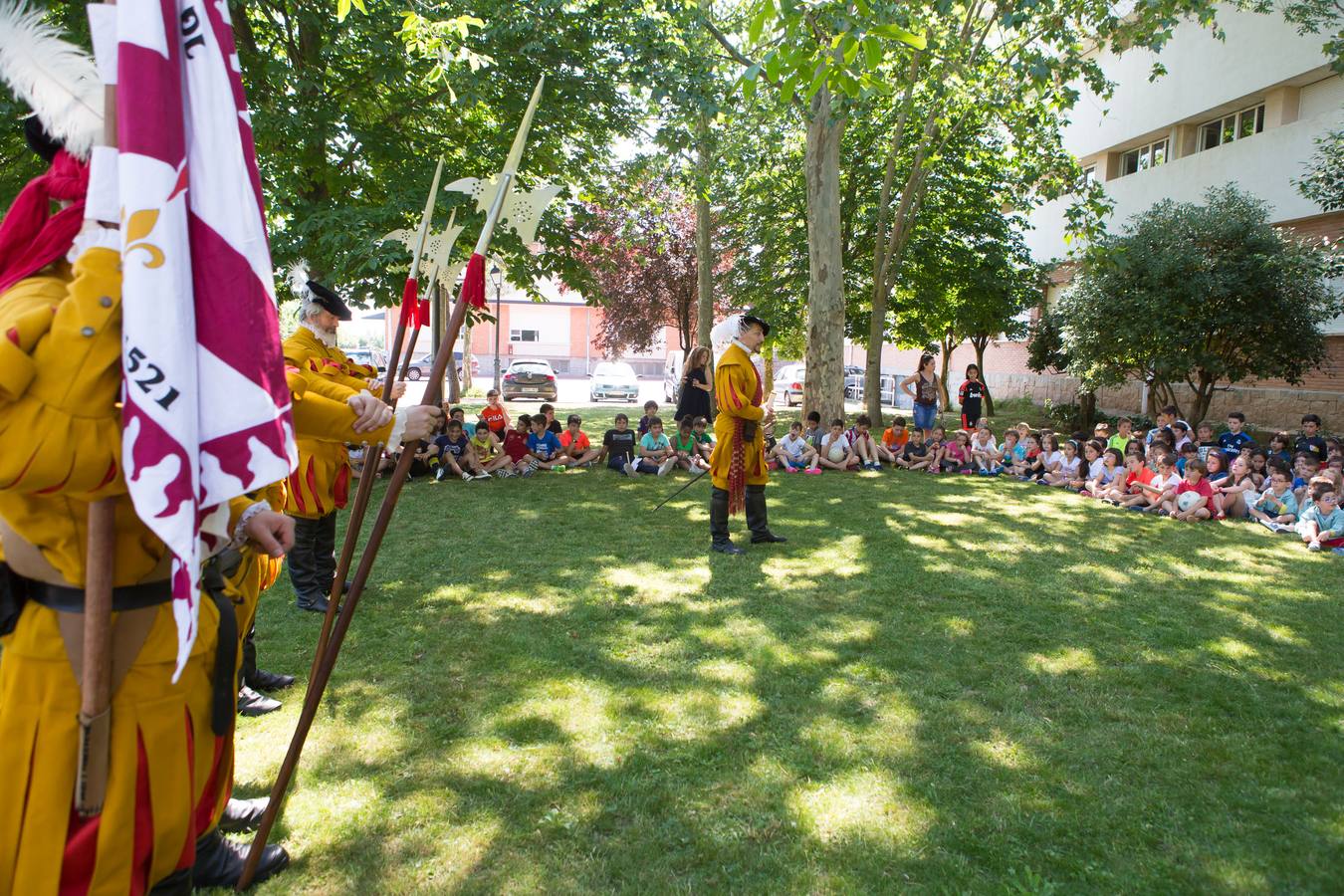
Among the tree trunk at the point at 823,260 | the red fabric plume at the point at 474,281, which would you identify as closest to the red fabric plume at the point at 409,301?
the red fabric plume at the point at 474,281

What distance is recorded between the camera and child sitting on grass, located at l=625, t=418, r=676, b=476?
12.8 m

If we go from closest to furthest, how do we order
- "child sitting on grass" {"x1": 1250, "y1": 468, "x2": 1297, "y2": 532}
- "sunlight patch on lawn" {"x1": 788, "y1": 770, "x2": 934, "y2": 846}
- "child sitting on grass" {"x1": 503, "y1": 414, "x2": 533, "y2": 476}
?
"sunlight patch on lawn" {"x1": 788, "y1": 770, "x2": 934, "y2": 846} < "child sitting on grass" {"x1": 1250, "y1": 468, "x2": 1297, "y2": 532} < "child sitting on grass" {"x1": 503, "y1": 414, "x2": 533, "y2": 476}

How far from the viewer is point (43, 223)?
1.80 meters

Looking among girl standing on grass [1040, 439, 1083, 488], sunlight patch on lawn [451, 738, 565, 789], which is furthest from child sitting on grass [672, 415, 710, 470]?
sunlight patch on lawn [451, 738, 565, 789]

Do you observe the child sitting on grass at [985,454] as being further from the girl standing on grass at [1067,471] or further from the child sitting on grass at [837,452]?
the child sitting on grass at [837,452]

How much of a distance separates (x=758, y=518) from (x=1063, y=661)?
10.8ft

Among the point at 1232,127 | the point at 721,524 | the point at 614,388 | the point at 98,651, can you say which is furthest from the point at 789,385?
the point at 98,651

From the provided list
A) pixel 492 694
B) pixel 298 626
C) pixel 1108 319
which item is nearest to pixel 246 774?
pixel 492 694

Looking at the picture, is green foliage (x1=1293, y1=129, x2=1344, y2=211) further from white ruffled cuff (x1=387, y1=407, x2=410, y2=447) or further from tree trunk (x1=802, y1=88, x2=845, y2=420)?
white ruffled cuff (x1=387, y1=407, x2=410, y2=447)

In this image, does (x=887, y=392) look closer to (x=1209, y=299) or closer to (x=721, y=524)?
(x=1209, y=299)

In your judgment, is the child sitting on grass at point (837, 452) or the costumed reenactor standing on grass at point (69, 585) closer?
the costumed reenactor standing on grass at point (69, 585)

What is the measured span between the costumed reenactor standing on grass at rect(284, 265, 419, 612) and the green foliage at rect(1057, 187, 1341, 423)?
12.0m

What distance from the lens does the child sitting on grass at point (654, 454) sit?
12.8 metres

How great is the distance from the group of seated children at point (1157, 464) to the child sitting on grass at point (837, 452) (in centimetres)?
2
